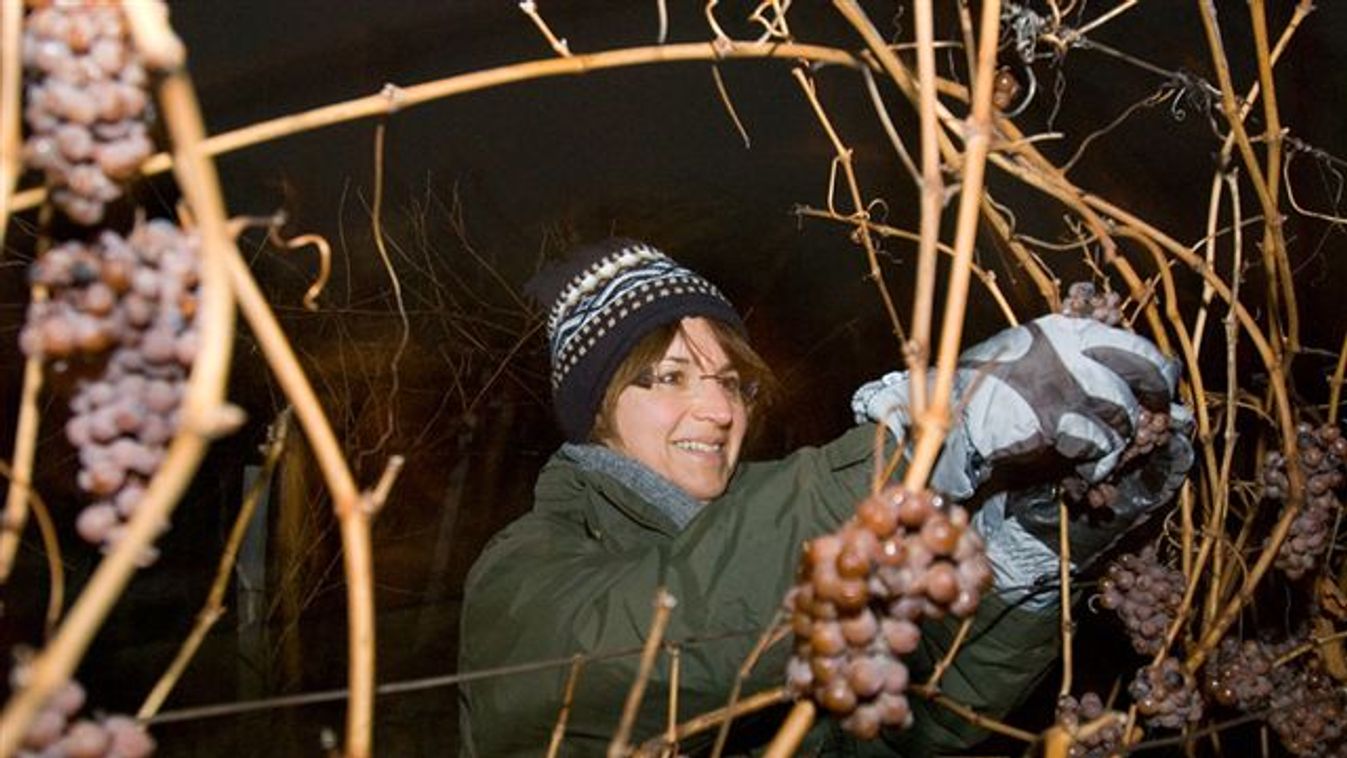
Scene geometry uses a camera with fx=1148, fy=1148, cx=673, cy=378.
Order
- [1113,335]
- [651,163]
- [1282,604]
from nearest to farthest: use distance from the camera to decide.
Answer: [1113,335] < [1282,604] < [651,163]

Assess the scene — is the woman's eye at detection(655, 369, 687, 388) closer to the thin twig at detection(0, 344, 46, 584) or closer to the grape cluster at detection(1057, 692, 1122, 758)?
the grape cluster at detection(1057, 692, 1122, 758)

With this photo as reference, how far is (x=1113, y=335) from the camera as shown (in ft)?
3.03

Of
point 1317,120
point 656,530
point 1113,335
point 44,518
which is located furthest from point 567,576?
point 1317,120

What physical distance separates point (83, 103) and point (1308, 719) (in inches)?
49.3

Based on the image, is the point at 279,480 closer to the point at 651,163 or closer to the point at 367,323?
the point at 367,323

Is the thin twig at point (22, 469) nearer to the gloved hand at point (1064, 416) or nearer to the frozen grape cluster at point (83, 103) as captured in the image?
the frozen grape cluster at point (83, 103)

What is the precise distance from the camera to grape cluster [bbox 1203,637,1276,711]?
3.91 feet

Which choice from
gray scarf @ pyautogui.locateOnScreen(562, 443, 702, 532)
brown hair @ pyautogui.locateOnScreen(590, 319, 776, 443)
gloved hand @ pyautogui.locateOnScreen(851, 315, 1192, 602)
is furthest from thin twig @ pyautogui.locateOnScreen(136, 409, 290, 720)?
brown hair @ pyautogui.locateOnScreen(590, 319, 776, 443)

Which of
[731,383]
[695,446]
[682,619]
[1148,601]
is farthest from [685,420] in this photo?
[1148,601]

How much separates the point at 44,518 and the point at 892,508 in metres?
0.39

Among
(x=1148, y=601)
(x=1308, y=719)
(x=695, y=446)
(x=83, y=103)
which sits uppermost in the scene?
(x=83, y=103)

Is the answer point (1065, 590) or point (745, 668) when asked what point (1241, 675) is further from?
point (745, 668)

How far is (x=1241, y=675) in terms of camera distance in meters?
1.19

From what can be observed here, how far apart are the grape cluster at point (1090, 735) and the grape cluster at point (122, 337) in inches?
34.2
